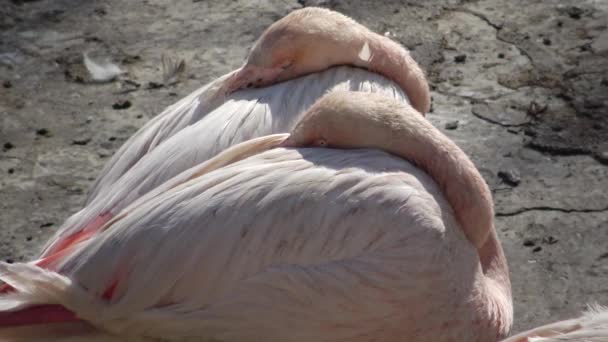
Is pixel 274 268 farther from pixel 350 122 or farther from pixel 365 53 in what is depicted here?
pixel 365 53

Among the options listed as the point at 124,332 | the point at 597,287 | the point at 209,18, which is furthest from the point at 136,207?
the point at 209,18

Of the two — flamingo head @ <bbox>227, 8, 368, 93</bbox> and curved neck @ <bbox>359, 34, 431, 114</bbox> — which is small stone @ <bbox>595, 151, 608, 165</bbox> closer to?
curved neck @ <bbox>359, 34, 431, 114</bbox>

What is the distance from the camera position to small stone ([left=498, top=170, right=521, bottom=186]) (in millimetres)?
3949

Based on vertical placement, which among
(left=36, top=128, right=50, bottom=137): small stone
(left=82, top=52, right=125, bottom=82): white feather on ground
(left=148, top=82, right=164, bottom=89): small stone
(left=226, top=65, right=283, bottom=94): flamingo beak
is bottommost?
(left=36, top=128, right=50, bottom=137): small stone

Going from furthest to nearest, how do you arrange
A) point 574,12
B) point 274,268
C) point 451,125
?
point 574,12, point 451,125, point 274,268

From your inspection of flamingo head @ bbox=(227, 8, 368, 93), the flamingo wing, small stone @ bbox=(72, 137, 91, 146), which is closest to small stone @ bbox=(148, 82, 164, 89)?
small stone @ bbox=(72, 137, 91, 146)

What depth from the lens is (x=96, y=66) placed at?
479cm

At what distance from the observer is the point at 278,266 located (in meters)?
2.65

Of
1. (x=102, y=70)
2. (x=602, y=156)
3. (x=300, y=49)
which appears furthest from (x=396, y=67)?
(x=102, y=70)

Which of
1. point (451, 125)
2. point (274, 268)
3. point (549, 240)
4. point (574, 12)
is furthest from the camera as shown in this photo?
point (574, 12)

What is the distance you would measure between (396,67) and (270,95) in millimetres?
390

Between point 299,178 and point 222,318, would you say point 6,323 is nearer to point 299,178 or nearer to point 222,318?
point 222,318

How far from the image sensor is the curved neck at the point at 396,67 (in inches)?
126

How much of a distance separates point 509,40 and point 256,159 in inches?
90.2
